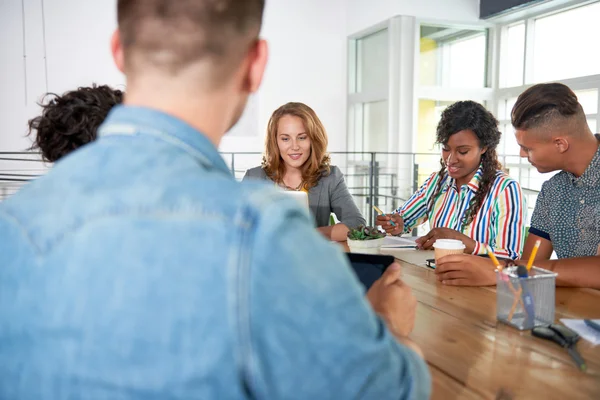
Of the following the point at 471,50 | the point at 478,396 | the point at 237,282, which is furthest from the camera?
the point at 471,50

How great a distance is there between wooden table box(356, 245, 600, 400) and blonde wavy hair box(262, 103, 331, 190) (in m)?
1.36

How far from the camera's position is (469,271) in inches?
56.7

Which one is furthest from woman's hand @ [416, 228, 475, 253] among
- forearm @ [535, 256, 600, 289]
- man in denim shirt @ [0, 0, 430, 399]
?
man in denim shirt @ [0, 0, 430, 399]

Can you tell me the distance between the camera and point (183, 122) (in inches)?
19.7

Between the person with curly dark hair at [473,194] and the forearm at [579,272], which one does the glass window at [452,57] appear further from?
the forearm at [579,272]

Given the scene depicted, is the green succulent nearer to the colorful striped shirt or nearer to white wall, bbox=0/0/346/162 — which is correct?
the colorful striped shirt

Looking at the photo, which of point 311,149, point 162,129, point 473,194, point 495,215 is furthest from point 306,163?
point 162,129

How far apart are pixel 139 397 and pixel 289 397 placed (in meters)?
0.12

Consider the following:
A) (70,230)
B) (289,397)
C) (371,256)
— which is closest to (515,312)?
(371,256)

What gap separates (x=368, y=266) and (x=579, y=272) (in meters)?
0.70

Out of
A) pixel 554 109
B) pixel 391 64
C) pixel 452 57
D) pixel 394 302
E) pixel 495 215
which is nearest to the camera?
pixel 394 302

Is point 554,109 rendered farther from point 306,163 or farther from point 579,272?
point 306,163

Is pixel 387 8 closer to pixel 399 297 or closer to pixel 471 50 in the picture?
pixel 471 50

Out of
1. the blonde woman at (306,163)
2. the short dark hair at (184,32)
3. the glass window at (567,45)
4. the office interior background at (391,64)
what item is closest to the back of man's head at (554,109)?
the blonde woman at (306,163)
